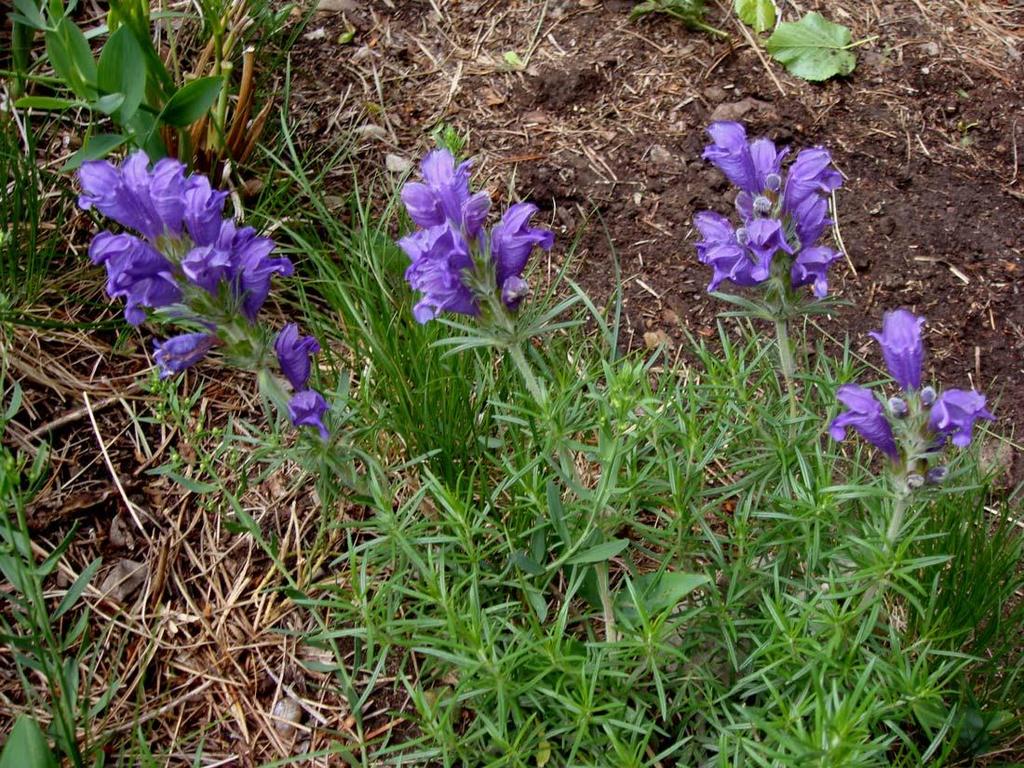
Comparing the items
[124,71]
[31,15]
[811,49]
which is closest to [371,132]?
[124,71]

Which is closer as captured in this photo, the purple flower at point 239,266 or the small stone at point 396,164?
the purple flower at point 239,266

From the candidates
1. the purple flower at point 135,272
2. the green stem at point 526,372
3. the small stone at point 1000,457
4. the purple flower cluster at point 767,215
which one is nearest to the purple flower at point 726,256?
the purple flower cluster at point 767,215

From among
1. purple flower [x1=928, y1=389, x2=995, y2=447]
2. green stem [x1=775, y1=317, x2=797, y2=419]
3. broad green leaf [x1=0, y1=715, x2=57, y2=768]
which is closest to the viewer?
purple flower [x1=928, y1=389, x2=995, y2=447]

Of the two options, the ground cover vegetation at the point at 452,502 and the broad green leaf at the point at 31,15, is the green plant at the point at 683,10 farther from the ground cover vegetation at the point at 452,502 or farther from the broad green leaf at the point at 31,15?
the broad green leaf at the point at 31,15

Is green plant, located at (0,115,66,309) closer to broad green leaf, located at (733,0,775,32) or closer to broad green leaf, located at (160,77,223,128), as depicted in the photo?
broad green leaf, located at (160,77,223,128)

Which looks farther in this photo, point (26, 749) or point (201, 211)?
point (26, 749)

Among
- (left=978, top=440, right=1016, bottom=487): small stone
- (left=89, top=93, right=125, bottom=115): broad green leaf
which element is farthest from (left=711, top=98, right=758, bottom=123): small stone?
(left=89, top=93, right=125, bottom=115): broad green leaf

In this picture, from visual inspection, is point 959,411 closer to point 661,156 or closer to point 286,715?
point 286,715
